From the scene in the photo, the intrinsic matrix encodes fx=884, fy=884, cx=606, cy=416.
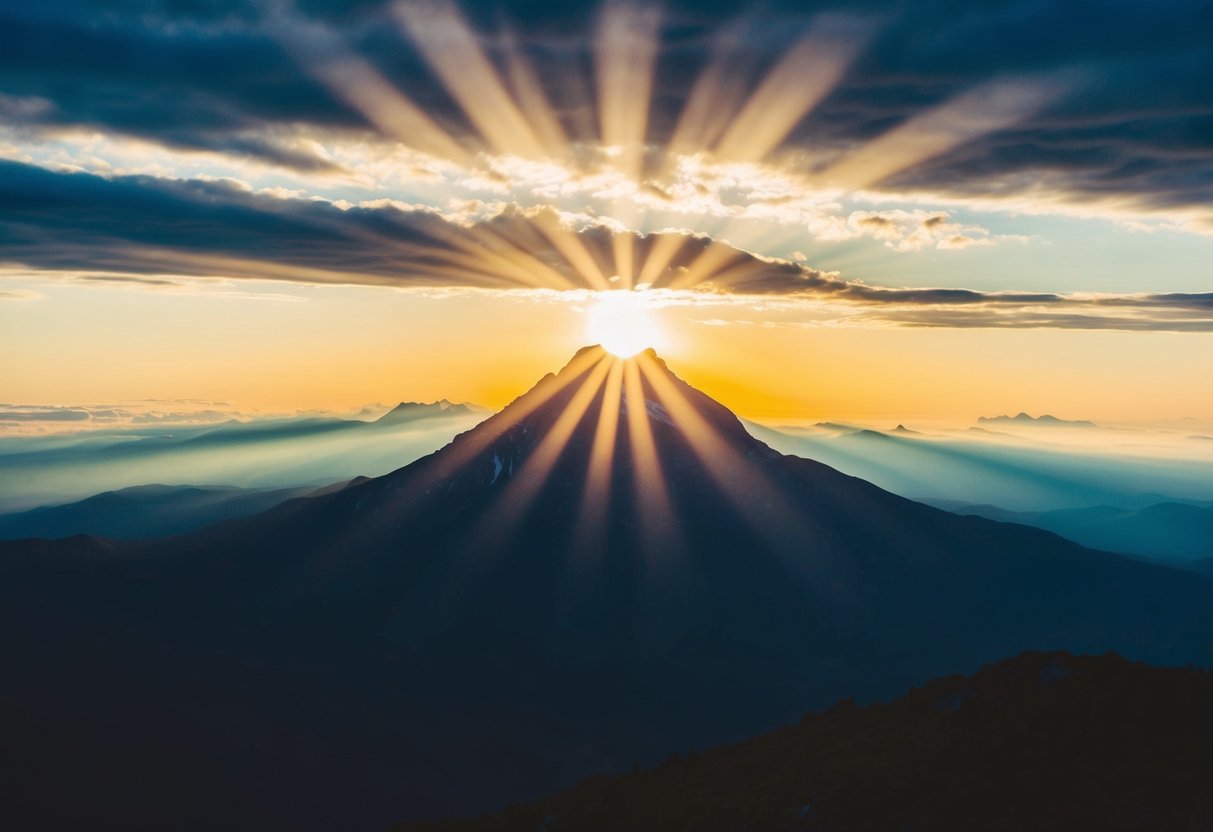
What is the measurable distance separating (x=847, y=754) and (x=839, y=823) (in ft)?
61.1

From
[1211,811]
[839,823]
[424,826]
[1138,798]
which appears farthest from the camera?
[424,826]

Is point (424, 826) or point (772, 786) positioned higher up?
point (772, 786)

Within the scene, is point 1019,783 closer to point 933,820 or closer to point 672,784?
point 933,820

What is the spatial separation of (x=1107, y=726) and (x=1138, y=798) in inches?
520

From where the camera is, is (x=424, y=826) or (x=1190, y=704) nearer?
(x=1190, y=704)

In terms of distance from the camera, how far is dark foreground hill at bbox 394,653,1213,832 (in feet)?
281

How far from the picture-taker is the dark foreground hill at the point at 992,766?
281 ft

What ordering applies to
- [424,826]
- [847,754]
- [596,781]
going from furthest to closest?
[424,826]
[596,781]
[847,754]

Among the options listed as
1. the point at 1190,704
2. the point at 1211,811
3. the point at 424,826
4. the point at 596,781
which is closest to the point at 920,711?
the point at 1190,704

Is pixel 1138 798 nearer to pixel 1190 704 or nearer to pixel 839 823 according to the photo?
pixel 1190 704

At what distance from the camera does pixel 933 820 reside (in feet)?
289

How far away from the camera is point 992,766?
94.9 m

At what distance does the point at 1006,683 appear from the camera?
10950 centimetres

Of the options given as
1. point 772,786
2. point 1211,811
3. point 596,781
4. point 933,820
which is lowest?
point 596,781
